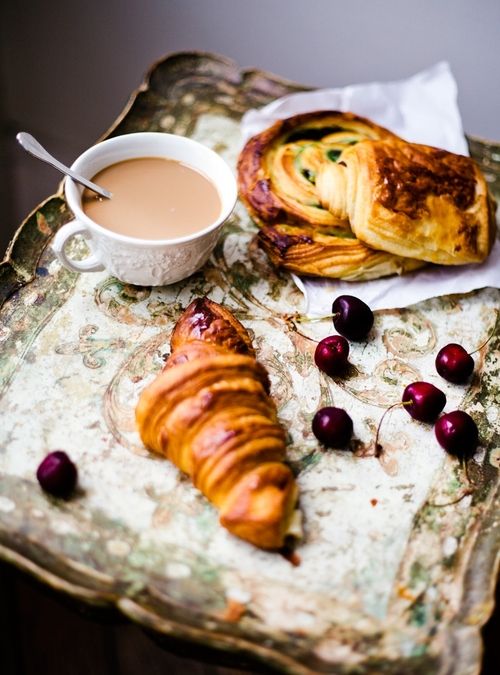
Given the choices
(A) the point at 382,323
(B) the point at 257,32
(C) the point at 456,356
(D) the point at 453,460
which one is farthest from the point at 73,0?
(D) the point at 453,460

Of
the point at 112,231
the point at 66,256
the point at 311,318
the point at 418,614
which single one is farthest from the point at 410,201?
the point at 418,614

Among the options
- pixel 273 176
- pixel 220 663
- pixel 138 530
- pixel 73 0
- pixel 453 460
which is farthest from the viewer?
pixel 73 0

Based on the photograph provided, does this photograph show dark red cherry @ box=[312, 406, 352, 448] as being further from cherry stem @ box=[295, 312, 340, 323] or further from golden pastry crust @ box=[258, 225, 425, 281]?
golden pastry crust @ box=[258, 225, 425, 281]

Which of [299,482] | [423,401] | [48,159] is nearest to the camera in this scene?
[299,482]

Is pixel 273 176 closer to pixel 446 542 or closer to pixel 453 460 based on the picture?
pixel 453 460

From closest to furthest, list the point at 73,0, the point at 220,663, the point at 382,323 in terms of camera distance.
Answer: the point at 220,663 < the point at 382,323 < the point at 73,0

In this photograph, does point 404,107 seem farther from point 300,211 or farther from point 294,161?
point 300,211
